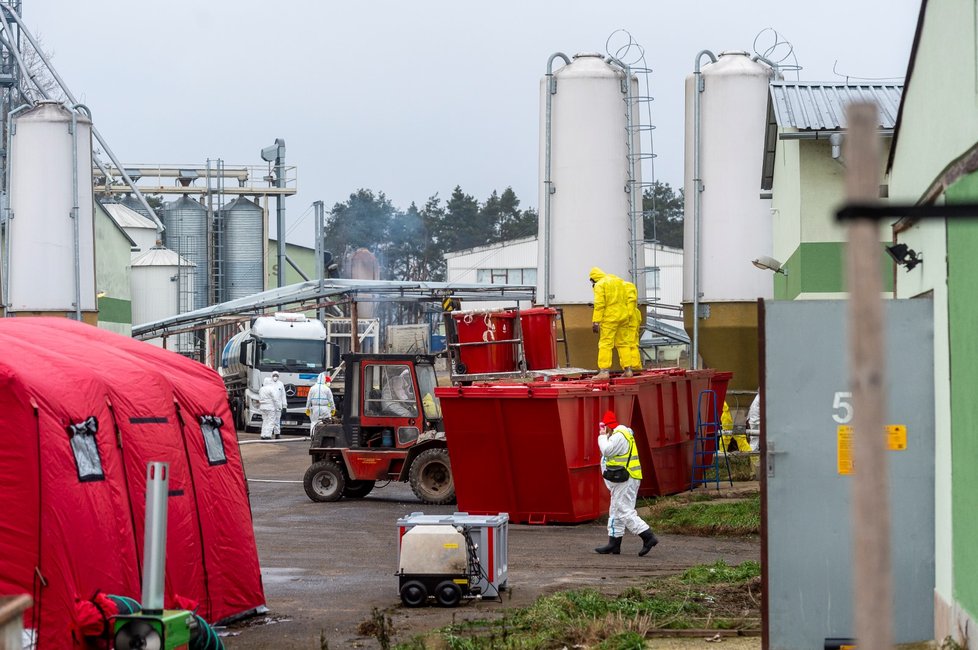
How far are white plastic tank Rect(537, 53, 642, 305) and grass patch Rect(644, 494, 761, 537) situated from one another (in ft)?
37.8

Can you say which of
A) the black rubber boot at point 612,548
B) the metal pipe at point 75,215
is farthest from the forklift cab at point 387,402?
the metal pipe at point 75,215

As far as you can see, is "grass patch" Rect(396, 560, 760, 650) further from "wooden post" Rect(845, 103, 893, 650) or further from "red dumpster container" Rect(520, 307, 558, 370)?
"red dumpster container" Rect(520, 307, 558, 370)

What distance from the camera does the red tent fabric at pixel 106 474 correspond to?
9.34 meters

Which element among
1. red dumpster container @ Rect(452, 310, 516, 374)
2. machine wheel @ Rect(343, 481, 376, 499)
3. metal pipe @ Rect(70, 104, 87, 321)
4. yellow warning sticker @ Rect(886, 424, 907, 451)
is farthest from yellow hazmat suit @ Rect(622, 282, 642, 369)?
metal pipe @ Rect(70, 104, 87, 321)

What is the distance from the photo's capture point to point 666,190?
107562 millimetres

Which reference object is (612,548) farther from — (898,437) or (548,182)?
(548,182)

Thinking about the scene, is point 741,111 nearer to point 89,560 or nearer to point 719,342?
point 719,342

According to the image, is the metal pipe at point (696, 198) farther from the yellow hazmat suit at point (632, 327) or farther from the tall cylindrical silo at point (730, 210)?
the yellow hazmat suit at point (632, 327)

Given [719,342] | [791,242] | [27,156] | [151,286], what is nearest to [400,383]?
[791,242]

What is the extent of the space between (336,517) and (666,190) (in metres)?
90.3

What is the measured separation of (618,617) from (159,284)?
51198mm

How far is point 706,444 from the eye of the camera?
23.5 m

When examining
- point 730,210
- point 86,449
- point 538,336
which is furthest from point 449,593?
point 730,210

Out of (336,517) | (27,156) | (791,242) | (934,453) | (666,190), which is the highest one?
(666,190)
